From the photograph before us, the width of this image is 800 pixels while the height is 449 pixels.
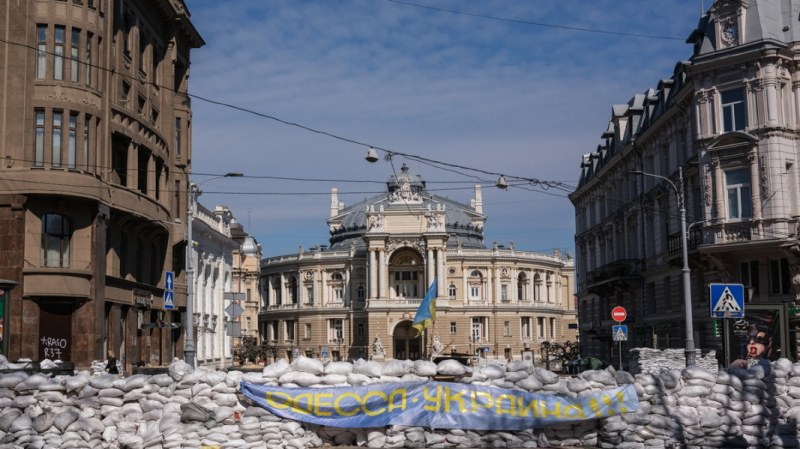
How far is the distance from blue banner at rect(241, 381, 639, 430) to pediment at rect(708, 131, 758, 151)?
1952cm

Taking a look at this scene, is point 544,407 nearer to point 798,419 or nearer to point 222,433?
point 798,419

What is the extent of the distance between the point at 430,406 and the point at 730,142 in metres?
22.1

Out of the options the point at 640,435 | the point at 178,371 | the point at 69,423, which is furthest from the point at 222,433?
the point at 640,435

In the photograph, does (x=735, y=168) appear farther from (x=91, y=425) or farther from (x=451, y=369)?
(x=91, y=425)

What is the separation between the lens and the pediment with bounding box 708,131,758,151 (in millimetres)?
33925

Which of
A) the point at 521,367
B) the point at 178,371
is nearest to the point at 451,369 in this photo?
the point at 521,367

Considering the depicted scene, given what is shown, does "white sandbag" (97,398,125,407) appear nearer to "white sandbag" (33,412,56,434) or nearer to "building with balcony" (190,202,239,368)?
"white sandbag" (33,412,56,434)

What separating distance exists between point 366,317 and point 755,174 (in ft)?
237

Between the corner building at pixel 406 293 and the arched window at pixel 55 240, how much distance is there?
6660 cm

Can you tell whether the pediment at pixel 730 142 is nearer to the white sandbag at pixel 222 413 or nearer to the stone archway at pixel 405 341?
the white sandbag at pixel 222 413

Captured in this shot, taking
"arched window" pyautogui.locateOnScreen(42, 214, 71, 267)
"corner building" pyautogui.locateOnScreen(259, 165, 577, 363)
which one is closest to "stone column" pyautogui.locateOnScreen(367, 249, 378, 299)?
"corner building" pyautogui.locateOnScreen(259, 165, 577, 363)

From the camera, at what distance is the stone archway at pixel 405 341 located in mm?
101625

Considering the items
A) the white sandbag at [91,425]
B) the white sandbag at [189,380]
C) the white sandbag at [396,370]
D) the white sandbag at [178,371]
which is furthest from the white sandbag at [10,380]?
the white sandbag at [396,370]

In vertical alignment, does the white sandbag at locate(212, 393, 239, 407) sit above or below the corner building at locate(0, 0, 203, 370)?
below
